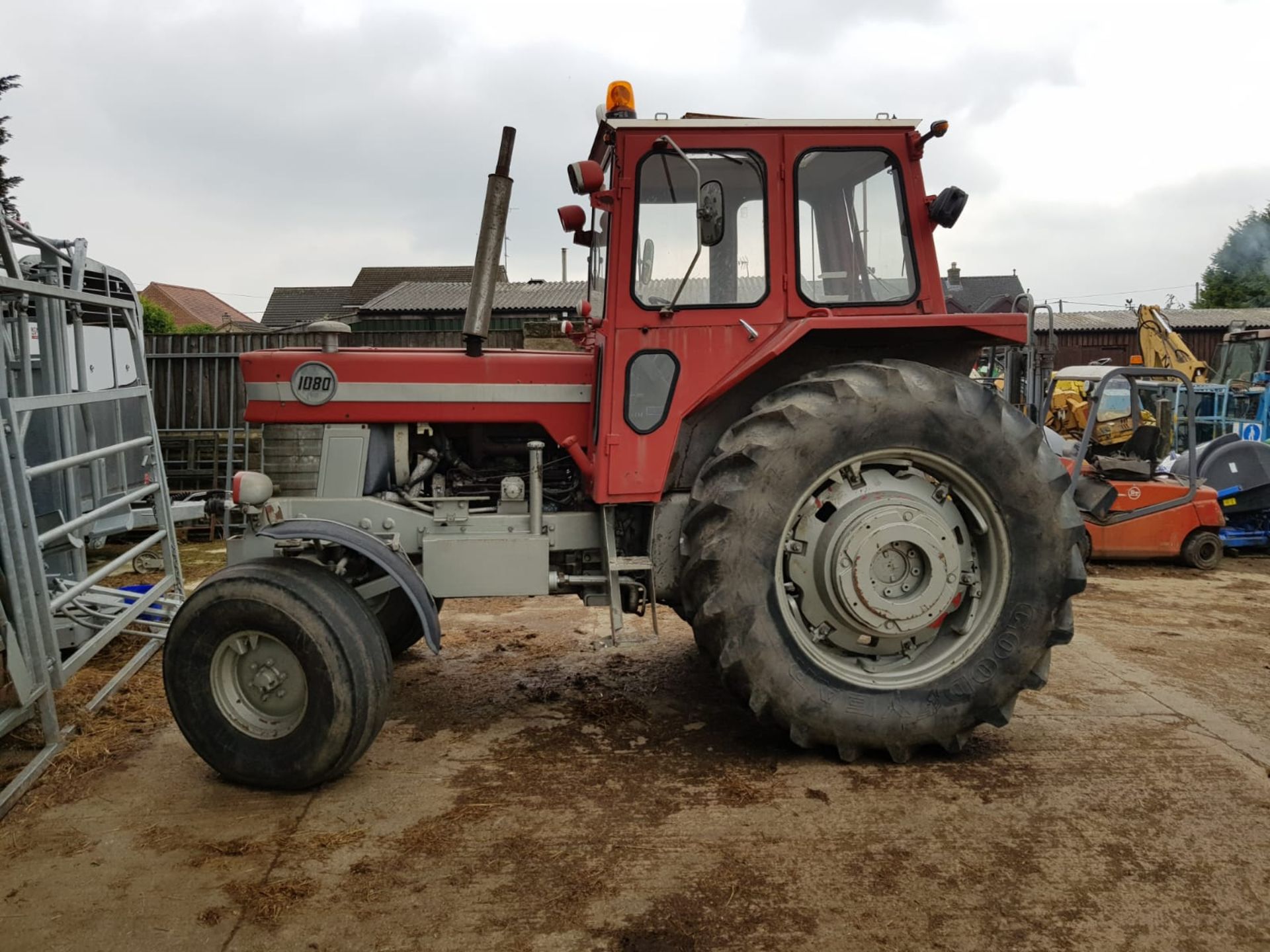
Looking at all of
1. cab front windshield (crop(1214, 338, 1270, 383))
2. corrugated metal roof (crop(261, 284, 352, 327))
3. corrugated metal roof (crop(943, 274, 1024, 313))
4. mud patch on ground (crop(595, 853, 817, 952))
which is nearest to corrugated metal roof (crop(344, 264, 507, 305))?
corrugated metal roof (crop(261, 284, 352, 327))

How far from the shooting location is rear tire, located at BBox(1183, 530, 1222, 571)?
767 centimetres

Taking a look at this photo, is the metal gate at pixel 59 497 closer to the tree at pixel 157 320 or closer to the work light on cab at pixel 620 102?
the work light on cab at pixel 620 102

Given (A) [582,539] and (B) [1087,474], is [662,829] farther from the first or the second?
(B) [1087,474]

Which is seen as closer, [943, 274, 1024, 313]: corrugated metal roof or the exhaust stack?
the exhaust stack

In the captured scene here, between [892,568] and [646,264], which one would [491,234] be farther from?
[892,568]

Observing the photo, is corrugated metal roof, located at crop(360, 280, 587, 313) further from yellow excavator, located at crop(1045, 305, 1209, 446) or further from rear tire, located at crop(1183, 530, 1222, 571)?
rear tire, located at crop(1183, 530, 1222, 571)

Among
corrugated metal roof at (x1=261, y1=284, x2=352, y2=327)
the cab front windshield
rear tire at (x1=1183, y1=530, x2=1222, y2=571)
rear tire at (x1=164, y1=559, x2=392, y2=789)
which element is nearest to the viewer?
rear tire at (x1=164, y1=559, x2=392, y2=789)

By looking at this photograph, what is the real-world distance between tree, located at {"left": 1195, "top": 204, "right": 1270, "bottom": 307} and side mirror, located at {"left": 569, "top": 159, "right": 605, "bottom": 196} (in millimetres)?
38659

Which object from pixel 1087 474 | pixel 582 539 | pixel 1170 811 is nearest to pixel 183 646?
pixel 582 539

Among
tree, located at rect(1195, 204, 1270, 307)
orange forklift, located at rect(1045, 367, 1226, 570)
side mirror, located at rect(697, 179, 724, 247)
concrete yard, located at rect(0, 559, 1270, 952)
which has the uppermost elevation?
tree, located at rect(1195, 204, 1270, 307)

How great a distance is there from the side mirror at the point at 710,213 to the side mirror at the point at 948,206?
3.22 feet

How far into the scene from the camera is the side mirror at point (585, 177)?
10.6ft

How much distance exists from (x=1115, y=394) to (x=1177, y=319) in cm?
2027

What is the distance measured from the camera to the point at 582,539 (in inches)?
151
